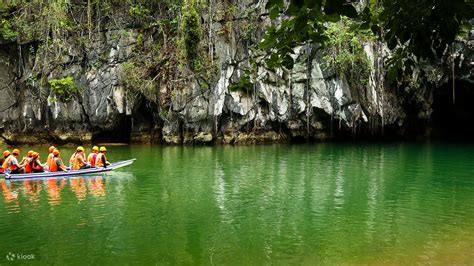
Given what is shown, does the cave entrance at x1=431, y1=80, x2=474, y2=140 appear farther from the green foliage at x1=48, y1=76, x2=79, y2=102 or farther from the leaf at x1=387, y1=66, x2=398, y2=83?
the leaf at x1=387, y1=66, x2=398, y2=83

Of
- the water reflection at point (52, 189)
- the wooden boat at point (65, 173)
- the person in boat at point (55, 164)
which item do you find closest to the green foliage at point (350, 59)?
the wooden boat at point (65, 173)

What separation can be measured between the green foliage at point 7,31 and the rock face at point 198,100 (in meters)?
0.92

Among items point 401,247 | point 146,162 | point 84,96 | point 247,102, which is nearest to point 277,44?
point 401,247

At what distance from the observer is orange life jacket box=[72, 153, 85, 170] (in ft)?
47.6

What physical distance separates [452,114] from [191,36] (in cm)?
1971

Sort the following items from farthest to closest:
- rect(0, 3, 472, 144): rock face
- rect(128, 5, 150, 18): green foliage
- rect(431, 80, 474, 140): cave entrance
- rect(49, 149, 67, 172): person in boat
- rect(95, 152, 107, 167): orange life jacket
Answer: rect(431, 80, 474, 140): cave entrance
rect(128, 5, 150, 18): green foliage
rect(0, 3, 472, 144): rock face
rect(95, 152, 107, 167): orange life jacket
rect(49, 149, 67, 172): person in boat

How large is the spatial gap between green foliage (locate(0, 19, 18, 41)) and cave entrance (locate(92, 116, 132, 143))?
7.48m

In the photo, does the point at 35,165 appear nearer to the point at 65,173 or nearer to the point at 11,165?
the point at 11,165

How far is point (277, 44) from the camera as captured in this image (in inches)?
98.4

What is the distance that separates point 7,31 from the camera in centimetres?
2711

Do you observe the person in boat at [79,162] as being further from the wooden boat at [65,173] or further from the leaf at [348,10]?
the leaf at [348,10]

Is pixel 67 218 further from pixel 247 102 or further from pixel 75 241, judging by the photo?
pixel 247 102

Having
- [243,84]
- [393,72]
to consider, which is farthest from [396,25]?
[243,84]

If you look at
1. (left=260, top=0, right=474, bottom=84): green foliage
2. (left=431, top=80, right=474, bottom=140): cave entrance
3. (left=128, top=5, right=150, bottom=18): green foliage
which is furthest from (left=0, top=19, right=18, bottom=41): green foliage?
(left=260, top=0, right=474, bottom=84): green foliage
